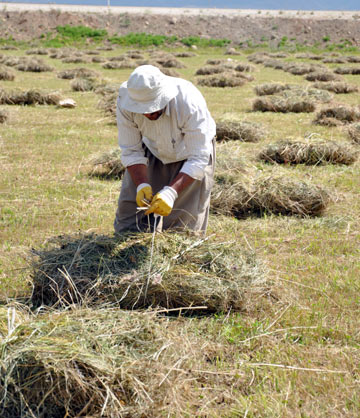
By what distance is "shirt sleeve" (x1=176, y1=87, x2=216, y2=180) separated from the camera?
10.2 feet

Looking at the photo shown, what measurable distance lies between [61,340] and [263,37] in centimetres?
4111

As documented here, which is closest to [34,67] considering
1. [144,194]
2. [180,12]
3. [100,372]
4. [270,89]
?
[270,89]

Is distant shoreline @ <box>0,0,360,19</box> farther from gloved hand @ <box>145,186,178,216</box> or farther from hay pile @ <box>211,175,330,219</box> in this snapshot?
gloved hand @ <box>145,186,178,216</box>

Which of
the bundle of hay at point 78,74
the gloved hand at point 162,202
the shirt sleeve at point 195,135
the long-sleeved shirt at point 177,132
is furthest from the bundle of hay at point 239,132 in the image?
the bundle of hay at point 78,74

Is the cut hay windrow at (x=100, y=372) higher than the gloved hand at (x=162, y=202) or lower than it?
lower

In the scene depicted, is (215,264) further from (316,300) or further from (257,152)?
(257,152)

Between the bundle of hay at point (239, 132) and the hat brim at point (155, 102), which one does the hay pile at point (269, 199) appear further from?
the bundle of hay at point (239, 132)

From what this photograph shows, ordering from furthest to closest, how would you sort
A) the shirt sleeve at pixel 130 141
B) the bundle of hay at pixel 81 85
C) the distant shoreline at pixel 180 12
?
the distant shoreline at pixel 180 12 < the bundle of hay at pixel 81 85 < the shirt sleeve at pixel 130 141

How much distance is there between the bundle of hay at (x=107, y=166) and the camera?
19.0 feet

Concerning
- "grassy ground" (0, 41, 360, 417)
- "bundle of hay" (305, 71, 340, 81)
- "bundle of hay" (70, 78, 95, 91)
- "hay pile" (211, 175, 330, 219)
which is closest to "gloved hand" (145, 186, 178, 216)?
"grassy ground" (0, 41, 360, 417)

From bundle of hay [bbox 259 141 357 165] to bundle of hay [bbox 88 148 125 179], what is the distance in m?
1.82

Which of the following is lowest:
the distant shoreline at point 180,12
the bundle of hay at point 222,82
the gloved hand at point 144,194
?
the bundle of hay at point 222,82

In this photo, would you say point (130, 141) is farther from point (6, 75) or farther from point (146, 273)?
point (6, 75)

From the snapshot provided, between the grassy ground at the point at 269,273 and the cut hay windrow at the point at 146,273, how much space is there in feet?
0.44
